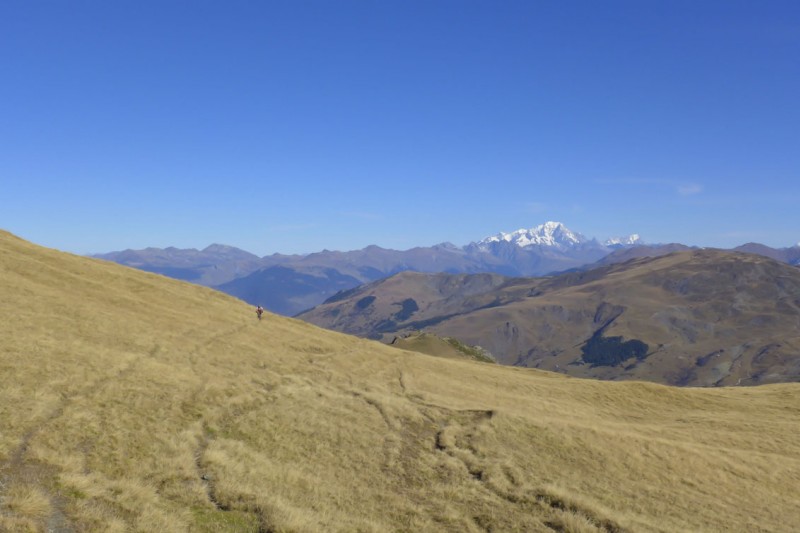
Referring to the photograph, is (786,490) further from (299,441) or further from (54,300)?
(54,300)

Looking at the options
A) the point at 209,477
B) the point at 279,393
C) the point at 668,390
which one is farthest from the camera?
the point at 668,390

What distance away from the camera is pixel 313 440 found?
2923 cm

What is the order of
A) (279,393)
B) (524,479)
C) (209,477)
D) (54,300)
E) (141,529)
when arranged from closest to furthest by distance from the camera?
(141,529) < (209,477) < (524,479) < (279,393) < (54,300)

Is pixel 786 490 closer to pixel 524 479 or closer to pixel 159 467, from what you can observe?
pixel 524 479

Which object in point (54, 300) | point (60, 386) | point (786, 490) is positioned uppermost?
point (54, 300)

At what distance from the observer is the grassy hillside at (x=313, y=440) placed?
19.3 m

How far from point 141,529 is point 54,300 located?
126 feet

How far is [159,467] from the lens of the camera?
21.5 meters

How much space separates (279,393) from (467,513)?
1929 cm

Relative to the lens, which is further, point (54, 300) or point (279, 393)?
point (54, 300)

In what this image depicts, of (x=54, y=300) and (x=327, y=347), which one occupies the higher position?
(x=54, y=300)

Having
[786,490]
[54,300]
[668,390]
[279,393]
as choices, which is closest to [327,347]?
[279,393]

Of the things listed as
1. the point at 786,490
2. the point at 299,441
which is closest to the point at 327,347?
the point at 299,441

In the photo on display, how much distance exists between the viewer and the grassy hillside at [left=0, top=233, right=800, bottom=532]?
19328 millimetres
